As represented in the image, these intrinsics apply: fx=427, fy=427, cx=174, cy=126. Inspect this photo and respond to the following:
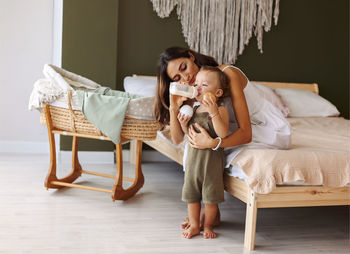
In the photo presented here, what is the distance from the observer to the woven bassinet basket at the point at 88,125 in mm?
2459

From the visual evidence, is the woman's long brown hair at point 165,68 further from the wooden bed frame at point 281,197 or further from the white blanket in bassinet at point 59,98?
the wooden bed frame at point 281,197

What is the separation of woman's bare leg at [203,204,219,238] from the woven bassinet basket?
632 mm

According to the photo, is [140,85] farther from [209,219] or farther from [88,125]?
[209,219]

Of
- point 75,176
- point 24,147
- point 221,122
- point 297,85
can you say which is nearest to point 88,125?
point 75,176

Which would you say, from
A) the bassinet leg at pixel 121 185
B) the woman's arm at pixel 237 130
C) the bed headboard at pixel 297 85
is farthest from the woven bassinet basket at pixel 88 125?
the bed headboard at pixel 297 85

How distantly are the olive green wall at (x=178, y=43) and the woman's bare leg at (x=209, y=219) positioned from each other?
185cm

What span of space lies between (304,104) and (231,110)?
189 cm

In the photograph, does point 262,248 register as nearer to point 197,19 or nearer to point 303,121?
point 303,121

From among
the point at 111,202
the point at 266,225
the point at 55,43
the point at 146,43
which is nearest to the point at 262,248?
the point at 266,225

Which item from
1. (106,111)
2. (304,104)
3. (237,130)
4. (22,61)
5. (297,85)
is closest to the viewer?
(237,130)

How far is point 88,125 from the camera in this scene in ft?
8.23

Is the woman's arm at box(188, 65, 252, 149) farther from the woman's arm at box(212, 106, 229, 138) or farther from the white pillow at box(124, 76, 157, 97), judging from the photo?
the white pillow at box(124, 76, 157, 97)

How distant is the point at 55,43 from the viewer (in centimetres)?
389

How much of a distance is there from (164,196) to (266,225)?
2.38 ft
